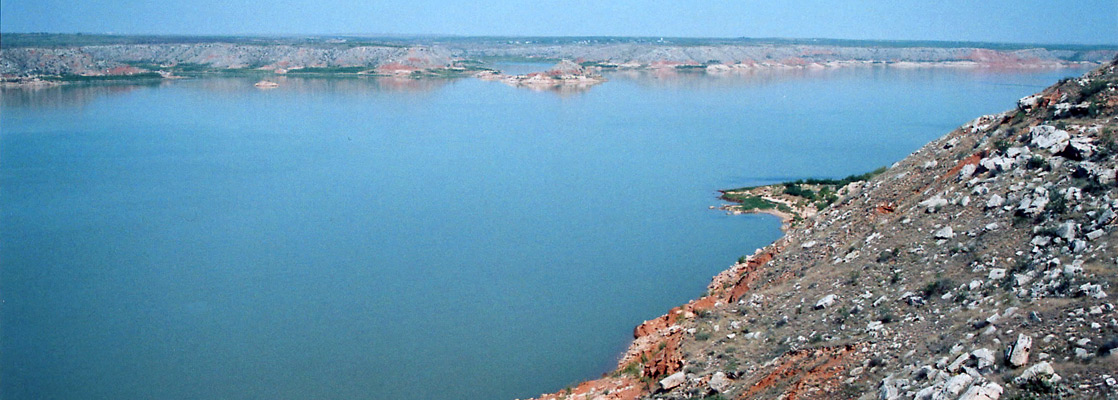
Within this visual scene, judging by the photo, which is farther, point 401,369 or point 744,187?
point 744,187

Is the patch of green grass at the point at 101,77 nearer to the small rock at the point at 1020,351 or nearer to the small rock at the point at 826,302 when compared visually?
the small rock at the point at 826,302

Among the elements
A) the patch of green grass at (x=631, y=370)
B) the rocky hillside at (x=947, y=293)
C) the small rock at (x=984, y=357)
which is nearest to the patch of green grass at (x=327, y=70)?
the rocky hillside at (x=947, y=293)

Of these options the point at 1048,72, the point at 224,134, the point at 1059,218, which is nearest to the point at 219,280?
the point at 1059,218

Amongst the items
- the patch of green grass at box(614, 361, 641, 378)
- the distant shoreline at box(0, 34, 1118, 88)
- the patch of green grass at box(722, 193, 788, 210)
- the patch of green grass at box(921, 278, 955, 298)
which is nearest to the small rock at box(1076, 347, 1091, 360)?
the patch of green grass at box(921, 278, 955, 298)

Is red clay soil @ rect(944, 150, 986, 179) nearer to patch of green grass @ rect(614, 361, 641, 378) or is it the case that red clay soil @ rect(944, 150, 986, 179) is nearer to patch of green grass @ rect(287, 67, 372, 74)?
patch of green grass @ rect(614, 361, 641, 378)

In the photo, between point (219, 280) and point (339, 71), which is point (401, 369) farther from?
point (339, 71)

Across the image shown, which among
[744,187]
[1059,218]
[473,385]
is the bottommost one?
[473,385]

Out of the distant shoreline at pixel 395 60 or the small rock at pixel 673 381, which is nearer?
the small rock at pixel 673 381

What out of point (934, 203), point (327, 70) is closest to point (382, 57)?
point (327, 70)

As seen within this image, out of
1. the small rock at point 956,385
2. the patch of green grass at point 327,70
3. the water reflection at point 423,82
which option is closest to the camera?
the small rock at point 956,385
